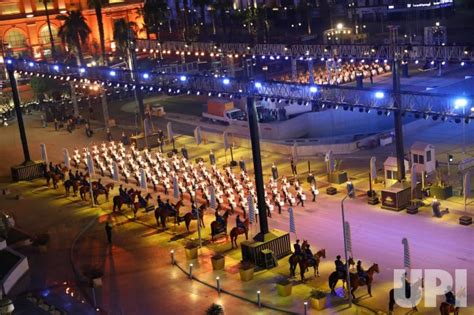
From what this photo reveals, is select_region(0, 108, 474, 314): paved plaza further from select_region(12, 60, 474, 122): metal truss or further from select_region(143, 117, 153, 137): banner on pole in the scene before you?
select_region(143, 117, 153, 137): banner on pole

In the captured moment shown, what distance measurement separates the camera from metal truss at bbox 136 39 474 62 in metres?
44.2

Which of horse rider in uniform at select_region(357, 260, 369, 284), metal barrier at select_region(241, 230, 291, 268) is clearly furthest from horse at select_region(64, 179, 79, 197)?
horse rider in uniform at select_region(357, 260, 369, 284)

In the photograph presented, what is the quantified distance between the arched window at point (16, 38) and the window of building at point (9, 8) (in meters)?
2.57

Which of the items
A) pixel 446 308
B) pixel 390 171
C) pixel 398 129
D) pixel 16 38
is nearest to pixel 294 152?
pixel 390 171

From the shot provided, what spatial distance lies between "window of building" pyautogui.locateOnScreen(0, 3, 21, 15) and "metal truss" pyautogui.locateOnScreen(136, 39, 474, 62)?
122ft

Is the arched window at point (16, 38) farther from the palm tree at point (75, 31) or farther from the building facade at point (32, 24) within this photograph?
the palm tree at point (75, 31)

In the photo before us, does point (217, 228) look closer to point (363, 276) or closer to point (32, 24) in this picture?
point (363, 276)

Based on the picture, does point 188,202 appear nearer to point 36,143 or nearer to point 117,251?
point 117,251

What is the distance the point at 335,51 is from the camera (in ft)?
174

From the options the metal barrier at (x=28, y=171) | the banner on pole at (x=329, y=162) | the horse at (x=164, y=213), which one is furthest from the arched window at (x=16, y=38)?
the horse at (x=164, y=213)

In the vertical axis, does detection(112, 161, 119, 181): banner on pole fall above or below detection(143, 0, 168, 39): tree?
below

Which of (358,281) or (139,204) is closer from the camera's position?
(358,281)

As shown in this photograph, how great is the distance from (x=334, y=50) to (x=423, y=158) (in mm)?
14620

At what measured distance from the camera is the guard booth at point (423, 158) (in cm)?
4109
